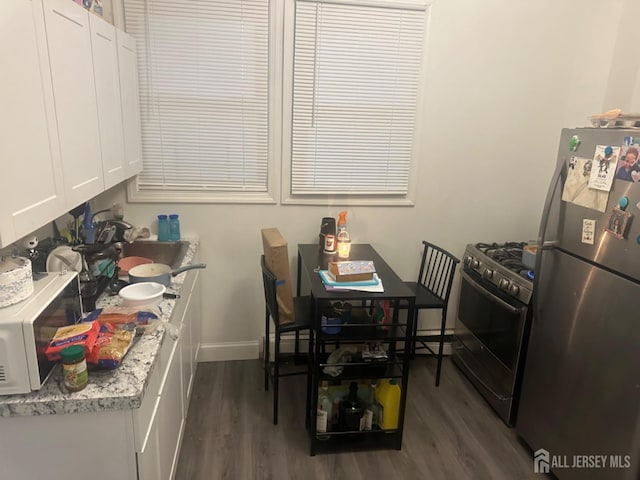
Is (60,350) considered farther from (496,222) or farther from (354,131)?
(496,222)

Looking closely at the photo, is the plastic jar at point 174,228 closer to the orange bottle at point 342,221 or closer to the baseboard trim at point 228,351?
the baseboard trim at point 228,351

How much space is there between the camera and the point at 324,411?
2303mm

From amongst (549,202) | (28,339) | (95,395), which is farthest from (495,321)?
(28,339)

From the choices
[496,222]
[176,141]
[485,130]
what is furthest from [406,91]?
[176,141]

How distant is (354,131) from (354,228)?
0.64 m

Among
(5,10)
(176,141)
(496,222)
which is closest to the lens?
(5,10)

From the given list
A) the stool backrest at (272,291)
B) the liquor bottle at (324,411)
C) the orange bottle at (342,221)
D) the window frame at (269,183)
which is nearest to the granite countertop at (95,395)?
the stool backrest at (272,291)

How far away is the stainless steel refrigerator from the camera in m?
1.77

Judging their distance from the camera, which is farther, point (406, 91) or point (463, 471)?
point (406, 91)

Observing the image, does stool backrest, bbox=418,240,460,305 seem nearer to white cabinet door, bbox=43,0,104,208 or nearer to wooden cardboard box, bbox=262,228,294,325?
wooden cardboard box, bbox=262,228,294,325

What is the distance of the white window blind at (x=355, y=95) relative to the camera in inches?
107

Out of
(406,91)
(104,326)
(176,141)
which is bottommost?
(104,326)

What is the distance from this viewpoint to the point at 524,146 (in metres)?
3.08

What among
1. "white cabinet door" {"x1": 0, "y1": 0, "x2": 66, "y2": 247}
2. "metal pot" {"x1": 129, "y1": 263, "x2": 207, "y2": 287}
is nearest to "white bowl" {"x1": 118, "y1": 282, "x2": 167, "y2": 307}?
"metal pot" {"x1": 129, "y1": 263, "x2": 207, "y2": 287}
